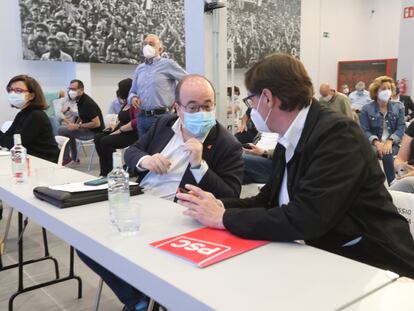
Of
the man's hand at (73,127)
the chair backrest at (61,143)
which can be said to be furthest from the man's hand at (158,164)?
the man's hand at (73,127)

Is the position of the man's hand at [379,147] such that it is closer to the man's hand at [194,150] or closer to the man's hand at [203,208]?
the man's hand at [194,150]

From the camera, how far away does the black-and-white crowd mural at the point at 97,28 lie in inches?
300

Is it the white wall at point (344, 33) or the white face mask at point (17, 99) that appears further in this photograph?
the white wall at point (344, 33)

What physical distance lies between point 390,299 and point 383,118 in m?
4.17

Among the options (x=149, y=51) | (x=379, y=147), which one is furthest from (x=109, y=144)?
(x=379, y=147)

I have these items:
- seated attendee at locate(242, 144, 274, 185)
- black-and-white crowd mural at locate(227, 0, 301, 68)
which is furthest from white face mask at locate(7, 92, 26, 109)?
black-and-white crowd mural at locate(227, 0, 301, 68)

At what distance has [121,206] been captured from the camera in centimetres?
141

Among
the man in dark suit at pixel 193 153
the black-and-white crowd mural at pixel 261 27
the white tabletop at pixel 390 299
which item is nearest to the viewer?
the white tabletop at pixel 390 299

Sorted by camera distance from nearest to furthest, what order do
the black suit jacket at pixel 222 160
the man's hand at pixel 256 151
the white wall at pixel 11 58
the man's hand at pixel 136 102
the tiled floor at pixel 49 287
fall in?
the black suit jacket at pixel 222 160 → the tiled floor at pixel 49 287 → the man's hand at pixel 256 151 → the man's hand at pixel 136 102 → the white wall at pixel 11 58

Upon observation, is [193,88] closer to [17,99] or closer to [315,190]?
[315,190]

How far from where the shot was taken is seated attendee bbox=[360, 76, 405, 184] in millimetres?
4582

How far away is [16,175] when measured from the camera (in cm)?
208

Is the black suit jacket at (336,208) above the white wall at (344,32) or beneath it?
beneath

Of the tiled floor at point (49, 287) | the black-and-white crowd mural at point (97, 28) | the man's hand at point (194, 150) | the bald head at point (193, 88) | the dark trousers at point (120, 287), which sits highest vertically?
the black-and-white crowd mural at point (97, 28)
